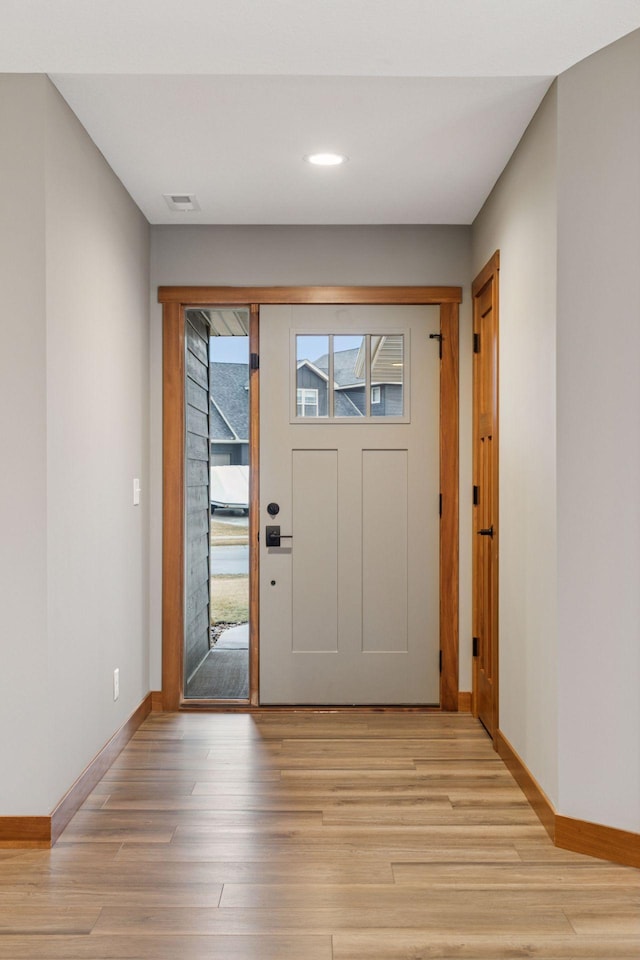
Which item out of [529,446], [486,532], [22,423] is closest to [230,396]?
[486,532]

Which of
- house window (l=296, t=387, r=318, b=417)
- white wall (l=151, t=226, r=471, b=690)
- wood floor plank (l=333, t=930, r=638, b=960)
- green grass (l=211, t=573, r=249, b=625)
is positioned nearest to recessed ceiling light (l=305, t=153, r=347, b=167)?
white wall (l=151, t=226, r=471, b=690)

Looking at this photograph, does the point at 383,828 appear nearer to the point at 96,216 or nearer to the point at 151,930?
the point at 151,930

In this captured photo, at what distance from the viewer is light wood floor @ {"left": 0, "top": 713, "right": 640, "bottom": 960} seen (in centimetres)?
221

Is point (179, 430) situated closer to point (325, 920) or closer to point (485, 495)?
point (485, 495)

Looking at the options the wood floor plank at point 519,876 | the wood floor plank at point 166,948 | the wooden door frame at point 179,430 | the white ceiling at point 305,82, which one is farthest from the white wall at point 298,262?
the wood floor plank at point 166,948

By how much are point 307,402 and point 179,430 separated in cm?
70

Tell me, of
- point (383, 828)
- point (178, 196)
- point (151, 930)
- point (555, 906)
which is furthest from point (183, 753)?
point (178, 196)

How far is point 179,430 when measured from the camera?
14.7ft

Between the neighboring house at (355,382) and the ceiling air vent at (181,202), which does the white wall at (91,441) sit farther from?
the neighboring house at (355,382)

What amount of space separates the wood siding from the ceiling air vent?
0.79 meters

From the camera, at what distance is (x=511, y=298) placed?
3.49 meters

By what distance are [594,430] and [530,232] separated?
0.91 m

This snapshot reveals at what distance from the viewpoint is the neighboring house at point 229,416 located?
6062 mm

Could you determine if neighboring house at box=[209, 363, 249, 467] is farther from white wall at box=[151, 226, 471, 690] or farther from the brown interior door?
the brown interior door
